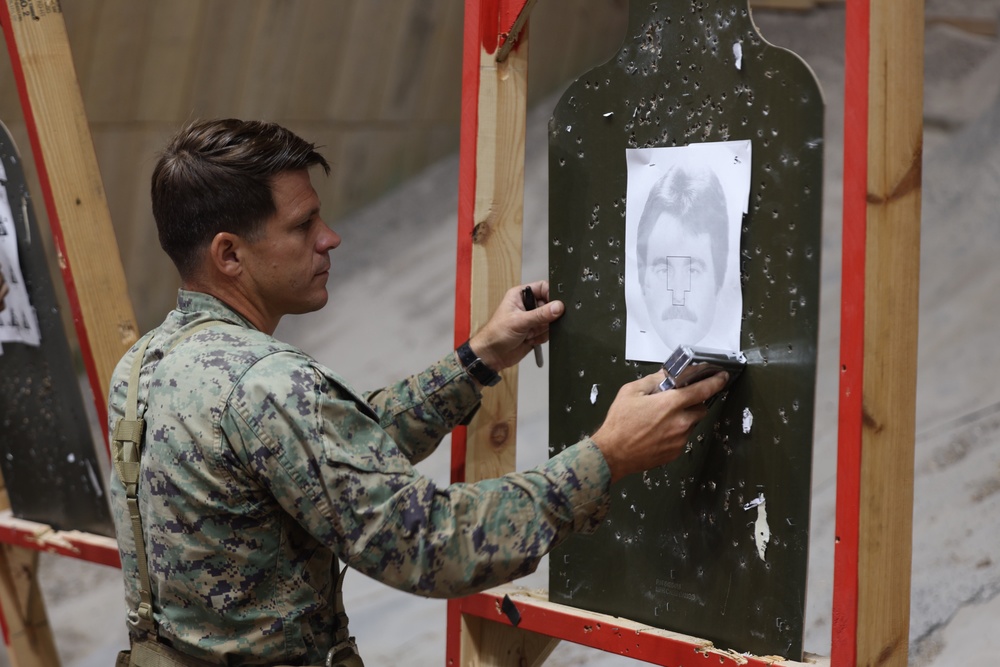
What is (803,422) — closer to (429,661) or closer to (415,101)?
(429,661)

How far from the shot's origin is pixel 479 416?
1734mm

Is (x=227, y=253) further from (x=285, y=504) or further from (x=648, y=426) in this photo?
(x=648, y=426)

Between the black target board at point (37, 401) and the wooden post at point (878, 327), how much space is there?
5.10 ft

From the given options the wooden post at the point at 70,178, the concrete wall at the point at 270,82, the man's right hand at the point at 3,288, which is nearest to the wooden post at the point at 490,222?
the wooden post at the point at 70,178

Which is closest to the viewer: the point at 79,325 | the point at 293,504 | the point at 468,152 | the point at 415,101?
the point at 293,504

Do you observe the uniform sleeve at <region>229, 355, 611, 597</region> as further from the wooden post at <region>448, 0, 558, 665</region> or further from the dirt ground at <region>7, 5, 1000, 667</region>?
the dirt ground at <region>7, 5, 1000, 667</region>

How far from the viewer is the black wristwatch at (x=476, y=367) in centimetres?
168

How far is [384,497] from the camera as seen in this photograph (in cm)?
125

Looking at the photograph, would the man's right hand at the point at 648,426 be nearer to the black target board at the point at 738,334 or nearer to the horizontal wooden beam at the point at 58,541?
the black target board at the point at 738,334

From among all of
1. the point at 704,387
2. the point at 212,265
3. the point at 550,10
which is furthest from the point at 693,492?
the point at 550,10

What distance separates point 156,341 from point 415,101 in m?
4.58

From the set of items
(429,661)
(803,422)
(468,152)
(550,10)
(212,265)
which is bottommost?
(429,661)

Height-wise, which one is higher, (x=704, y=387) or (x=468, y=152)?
(x=468, y=152)

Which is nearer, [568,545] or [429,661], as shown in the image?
[568,545]
